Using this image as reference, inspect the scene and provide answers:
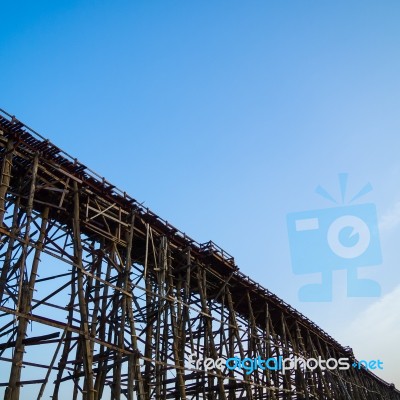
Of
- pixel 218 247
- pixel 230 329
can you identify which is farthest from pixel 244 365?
pixel 218 247

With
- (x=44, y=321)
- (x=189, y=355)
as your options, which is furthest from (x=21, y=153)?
(x=189, y=355)

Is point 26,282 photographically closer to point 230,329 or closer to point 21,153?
point 21,153

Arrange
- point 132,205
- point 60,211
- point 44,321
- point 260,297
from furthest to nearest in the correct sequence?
point 260,297
point 132,205
point 60,211
point 44,321

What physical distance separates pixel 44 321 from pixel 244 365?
33.9 ft

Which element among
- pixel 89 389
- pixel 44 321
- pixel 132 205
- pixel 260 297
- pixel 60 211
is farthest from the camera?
pixel 260 297

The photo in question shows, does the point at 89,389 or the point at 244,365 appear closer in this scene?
the point at 89,389

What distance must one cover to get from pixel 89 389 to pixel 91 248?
4662mm

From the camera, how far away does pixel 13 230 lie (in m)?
10.4

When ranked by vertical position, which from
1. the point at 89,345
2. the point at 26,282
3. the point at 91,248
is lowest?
the point at 89,345

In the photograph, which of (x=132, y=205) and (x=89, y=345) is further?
(x=132, y=205)

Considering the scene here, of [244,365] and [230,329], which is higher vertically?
[230,329]

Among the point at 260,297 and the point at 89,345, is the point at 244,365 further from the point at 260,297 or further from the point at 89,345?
the point at 89,345

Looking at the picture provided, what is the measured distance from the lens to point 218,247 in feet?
62.8

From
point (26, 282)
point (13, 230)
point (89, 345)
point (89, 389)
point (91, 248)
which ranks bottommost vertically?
point (89, 389)
